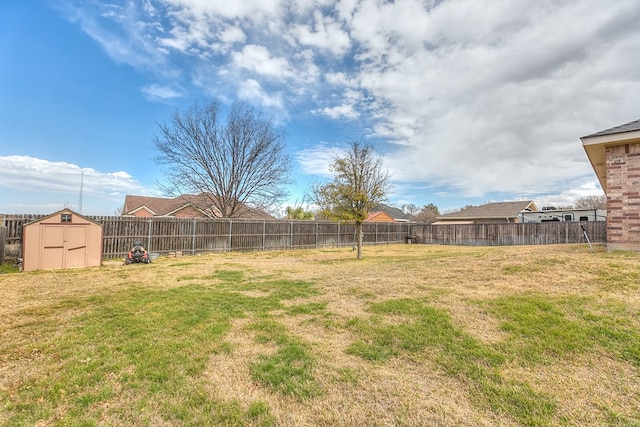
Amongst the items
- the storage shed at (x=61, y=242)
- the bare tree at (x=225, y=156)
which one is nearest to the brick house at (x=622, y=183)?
the storage shed at (x=61, y=242)

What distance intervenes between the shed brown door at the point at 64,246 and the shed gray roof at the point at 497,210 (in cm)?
3425

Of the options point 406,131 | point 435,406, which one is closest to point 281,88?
point 406,131

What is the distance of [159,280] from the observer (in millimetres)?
7590

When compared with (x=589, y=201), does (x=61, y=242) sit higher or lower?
lower

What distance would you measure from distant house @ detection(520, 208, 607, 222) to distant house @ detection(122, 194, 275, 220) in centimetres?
2436

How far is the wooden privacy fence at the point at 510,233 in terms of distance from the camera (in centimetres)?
1873

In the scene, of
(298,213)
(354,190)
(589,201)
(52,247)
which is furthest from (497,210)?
(52,247)

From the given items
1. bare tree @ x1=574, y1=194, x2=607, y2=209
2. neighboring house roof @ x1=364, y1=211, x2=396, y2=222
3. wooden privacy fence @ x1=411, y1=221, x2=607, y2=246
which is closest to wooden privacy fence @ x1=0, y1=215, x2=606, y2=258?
wooden privacy fence @ x1=411, y1=221, x2=607, y2=246

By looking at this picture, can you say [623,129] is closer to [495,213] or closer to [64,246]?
[64,246]

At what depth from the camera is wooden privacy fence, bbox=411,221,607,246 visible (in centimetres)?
1873

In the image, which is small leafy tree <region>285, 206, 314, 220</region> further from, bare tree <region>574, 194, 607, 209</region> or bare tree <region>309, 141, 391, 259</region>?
bare tree <region>574, 194, 607, 209</region>

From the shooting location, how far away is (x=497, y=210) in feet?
105

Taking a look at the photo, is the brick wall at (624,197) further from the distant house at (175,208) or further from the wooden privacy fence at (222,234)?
the distant house at (175,208)

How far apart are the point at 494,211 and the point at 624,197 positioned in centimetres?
2825
